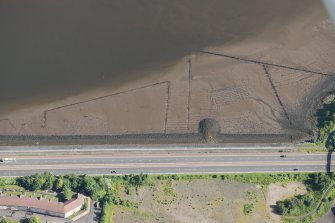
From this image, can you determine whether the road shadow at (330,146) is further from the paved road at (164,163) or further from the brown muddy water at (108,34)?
the brown muddy water at (108,34)

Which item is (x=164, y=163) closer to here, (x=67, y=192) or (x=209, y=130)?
(x=209, y=130)

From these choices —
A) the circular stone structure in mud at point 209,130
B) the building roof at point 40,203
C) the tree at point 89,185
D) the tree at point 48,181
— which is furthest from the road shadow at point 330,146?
the tree at point 48,181

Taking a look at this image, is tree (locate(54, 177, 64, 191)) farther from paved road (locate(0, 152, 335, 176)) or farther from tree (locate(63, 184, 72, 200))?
paved road (locate(0, 152, 335, 176))

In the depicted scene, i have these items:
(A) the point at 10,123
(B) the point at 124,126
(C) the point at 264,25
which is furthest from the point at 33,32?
(C) the point at 264,25

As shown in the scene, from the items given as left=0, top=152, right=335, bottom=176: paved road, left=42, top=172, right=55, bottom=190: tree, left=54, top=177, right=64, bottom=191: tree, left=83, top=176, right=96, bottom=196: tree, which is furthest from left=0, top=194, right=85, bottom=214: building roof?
left=0, top=152, right=335, bottom=176: paved road

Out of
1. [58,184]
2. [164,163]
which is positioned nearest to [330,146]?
[164,163]
